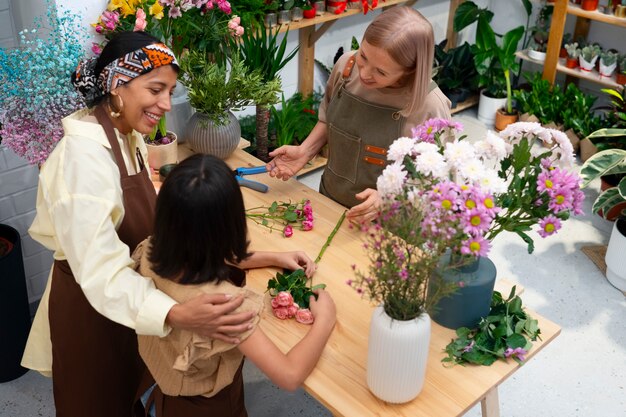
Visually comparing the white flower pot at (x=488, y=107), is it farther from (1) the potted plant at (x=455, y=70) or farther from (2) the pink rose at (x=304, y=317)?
(2) the pink rose at (x=304, y=317)

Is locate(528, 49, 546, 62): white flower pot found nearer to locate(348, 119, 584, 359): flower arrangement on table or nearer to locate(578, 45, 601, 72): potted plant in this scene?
locate(578, 45, 601, 72): potted plant

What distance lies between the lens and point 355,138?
8.23ft

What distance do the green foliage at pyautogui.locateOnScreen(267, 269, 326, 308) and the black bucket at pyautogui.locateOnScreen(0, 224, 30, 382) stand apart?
4.07 feet

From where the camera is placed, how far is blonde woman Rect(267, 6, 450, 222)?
2.22 m

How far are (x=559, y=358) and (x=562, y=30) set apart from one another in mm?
2445

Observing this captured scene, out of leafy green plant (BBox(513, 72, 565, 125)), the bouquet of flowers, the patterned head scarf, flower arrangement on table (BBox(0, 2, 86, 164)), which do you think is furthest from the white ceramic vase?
leafy green plant (BBox(513, 72, 565, 125))

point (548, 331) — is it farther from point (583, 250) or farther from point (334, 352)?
point (583, 250)

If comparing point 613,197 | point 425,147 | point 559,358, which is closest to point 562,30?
point 613,197

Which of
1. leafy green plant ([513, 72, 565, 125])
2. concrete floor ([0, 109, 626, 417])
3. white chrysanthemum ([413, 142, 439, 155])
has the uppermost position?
white chrysanthemum ([413, 142, 439, 155])

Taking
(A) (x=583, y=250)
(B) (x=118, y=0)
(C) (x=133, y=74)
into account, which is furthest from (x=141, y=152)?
(A) (x=583, y=250)

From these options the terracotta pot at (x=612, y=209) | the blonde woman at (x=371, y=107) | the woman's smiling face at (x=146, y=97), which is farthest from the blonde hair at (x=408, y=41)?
the terracotta pot at (x=612, y=209)

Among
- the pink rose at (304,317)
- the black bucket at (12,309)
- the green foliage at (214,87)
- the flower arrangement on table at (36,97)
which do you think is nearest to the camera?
the pink rose at (304,317)

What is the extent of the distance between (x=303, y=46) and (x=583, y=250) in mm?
1978

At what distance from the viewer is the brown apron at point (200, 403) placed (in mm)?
1842
